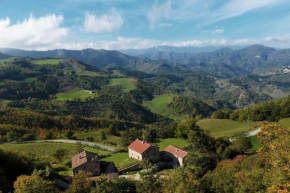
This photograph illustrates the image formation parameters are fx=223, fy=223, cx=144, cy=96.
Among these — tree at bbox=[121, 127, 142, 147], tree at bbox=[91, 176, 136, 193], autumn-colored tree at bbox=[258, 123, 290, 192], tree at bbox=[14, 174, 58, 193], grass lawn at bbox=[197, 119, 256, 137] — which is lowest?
grass lawn at bbox=[197, 119, 256, 137]

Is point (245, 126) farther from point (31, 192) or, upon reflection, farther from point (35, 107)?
point (35, 107)

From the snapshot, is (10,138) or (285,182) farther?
(10,138)

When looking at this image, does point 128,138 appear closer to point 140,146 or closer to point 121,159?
point 121,159

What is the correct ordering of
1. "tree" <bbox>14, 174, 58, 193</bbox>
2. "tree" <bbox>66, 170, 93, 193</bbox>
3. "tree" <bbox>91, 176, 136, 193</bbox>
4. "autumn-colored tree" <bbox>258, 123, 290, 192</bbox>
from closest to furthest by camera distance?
"autumn-colored tree" <bbox>258, 123, 290, 192</bbox> < "tree" <bbox>14, 174, 58, 193</bbox> < "tree" <bbox>91, 176, 136, 193</bbox> < "tree" <bbox>66, 170, 93, 193</bbox>

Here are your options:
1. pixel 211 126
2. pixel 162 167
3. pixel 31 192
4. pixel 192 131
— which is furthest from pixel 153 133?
pixel 31 192

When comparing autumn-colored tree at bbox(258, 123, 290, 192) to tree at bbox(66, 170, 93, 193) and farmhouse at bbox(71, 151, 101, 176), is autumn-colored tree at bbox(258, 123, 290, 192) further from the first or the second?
farmhouse at bbox(71, 151, 101, 176)

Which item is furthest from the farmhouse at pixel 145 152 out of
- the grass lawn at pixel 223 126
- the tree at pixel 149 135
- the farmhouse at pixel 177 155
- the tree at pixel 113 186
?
the grass lawn at pixel 223 126

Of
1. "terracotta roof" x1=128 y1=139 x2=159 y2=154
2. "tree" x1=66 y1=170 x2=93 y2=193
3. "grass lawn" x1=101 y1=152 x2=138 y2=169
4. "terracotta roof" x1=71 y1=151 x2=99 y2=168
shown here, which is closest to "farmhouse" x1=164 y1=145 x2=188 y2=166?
"terracotta roof" x1=128 y1=139 x2=159 y2=154
